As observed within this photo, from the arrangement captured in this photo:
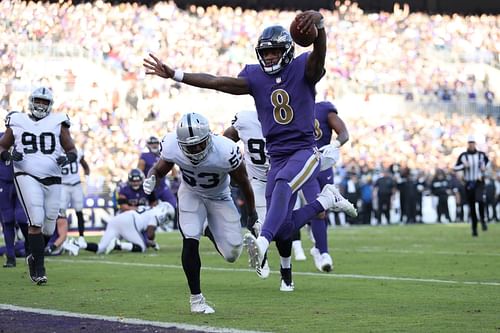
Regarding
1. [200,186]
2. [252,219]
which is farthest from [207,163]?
[252,219]

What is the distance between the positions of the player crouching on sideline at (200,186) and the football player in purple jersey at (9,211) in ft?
16.8

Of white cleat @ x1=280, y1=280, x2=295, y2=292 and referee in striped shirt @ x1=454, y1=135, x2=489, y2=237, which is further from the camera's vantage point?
referee in striped shirt @ x1=454, y1=135, x2=489, y2=237

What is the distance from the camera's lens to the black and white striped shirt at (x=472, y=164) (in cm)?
1936

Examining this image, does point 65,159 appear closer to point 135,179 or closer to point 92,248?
point 92,248

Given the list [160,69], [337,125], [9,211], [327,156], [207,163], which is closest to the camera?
[207,163]

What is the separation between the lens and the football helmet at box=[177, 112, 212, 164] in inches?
271

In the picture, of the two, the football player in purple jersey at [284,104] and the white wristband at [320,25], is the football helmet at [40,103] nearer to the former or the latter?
the football player in purple jersey at [284,104]

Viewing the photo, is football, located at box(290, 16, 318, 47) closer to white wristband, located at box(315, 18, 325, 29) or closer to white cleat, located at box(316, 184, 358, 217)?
white wristband, located at box(315, 18, 325, 29)

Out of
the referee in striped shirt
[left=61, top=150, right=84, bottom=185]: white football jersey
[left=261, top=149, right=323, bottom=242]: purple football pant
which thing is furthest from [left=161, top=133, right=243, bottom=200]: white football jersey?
the referee in striped shirt

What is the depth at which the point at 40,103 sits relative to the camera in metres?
9.83

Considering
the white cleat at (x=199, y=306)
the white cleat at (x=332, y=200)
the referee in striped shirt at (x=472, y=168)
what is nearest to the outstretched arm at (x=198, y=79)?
the white cleat at (x=332, y=200)

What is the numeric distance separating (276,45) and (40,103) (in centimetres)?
316

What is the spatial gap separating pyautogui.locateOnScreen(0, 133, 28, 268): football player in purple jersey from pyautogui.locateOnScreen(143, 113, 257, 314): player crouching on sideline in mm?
5135

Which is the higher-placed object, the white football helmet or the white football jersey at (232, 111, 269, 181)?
the white football jersey at (232, 111, 269, 181)
